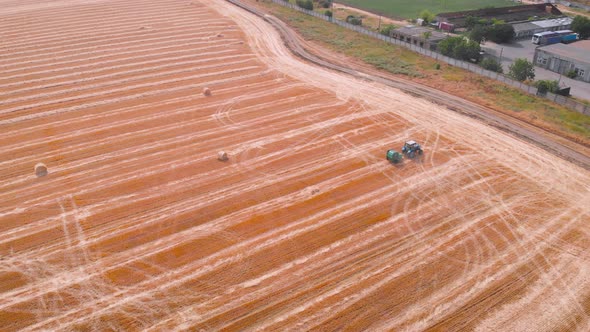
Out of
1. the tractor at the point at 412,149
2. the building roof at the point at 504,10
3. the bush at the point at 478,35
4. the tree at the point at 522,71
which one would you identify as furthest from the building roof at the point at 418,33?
the tractor at the point at 412,149

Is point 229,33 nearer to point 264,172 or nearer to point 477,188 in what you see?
point 264,172

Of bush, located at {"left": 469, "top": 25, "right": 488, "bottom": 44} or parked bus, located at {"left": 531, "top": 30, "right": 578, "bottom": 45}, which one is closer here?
bush, located at {"left": 469, "top": 25, "right": 488, "bottom": 44}

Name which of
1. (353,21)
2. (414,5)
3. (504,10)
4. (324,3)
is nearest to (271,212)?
(353,21)

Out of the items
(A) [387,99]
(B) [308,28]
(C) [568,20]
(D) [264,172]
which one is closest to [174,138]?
(D) [264,172]

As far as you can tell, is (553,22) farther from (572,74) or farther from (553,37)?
(572,74)

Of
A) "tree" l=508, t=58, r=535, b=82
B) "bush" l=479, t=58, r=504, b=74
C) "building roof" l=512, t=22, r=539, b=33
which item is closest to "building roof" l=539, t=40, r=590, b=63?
"tree" l=508, t=58, r=535, b=82

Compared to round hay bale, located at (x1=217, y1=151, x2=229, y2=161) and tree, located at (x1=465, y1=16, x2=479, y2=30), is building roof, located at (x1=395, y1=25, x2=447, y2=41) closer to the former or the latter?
tree, located at (x1=465, y1=16, x2=479, y2=30)
